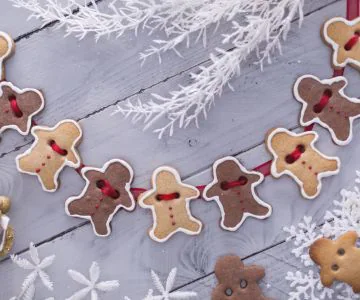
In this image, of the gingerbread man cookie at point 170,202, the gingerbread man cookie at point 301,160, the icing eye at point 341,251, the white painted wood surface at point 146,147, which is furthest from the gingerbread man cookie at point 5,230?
the icing eye at point 341,251

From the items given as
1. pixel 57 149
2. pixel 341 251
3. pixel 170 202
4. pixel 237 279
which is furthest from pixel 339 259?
pixel 57 149

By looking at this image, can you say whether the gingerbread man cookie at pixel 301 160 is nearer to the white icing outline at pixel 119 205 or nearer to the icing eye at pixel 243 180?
the icing eye at pixel 243 180

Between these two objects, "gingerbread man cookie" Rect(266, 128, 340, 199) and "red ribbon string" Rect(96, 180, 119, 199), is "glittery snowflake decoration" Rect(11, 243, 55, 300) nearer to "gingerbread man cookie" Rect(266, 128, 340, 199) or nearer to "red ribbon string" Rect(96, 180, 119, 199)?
"red ribbon string" Rect(96, 180, 119, 199)

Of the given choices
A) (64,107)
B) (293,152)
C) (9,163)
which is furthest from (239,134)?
(9,163)

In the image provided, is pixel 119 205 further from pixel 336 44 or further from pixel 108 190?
pixel 336 44

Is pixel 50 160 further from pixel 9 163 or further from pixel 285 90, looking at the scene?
pixel 285 90

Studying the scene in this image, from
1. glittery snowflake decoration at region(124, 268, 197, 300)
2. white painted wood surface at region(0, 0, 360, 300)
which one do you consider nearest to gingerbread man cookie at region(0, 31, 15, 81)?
white painted wood surface at region(0, 0, 360, 300)
